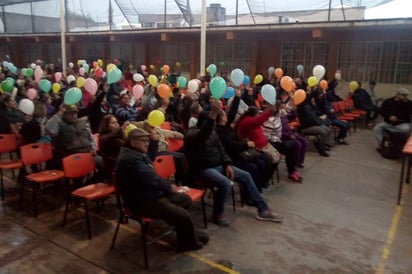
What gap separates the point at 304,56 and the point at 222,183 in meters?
8.57

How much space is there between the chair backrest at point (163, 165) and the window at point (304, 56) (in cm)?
840

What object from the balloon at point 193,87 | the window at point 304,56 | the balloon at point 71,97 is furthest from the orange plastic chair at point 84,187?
the window at point 304,56

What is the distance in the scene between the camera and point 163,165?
3881 mm

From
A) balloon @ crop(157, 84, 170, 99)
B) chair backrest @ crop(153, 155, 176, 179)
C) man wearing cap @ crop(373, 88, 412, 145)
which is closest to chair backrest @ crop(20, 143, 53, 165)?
chair backrest @ crop(153, 155, 176, 179)

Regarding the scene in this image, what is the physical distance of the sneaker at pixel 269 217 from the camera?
408 centimetres

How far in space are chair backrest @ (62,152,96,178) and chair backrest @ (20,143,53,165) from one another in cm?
68

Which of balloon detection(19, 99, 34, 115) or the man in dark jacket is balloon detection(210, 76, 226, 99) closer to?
the man in dark jacket

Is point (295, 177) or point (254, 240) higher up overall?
point (295, 177)

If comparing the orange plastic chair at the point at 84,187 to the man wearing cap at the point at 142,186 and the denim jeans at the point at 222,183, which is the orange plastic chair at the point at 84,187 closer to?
the man wearing cap at the point at 142,186

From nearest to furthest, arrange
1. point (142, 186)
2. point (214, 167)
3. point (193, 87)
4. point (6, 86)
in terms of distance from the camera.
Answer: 1. point (142, 186)
2. point (214, 167)
3. point (6, 86)
4. point (193, 87)

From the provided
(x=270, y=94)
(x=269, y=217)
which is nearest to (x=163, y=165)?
(x=269, y=217)

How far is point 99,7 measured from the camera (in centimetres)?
1382

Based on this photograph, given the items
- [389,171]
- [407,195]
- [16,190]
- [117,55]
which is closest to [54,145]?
[16,190]

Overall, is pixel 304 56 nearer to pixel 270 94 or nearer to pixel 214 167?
pixel 270 94
